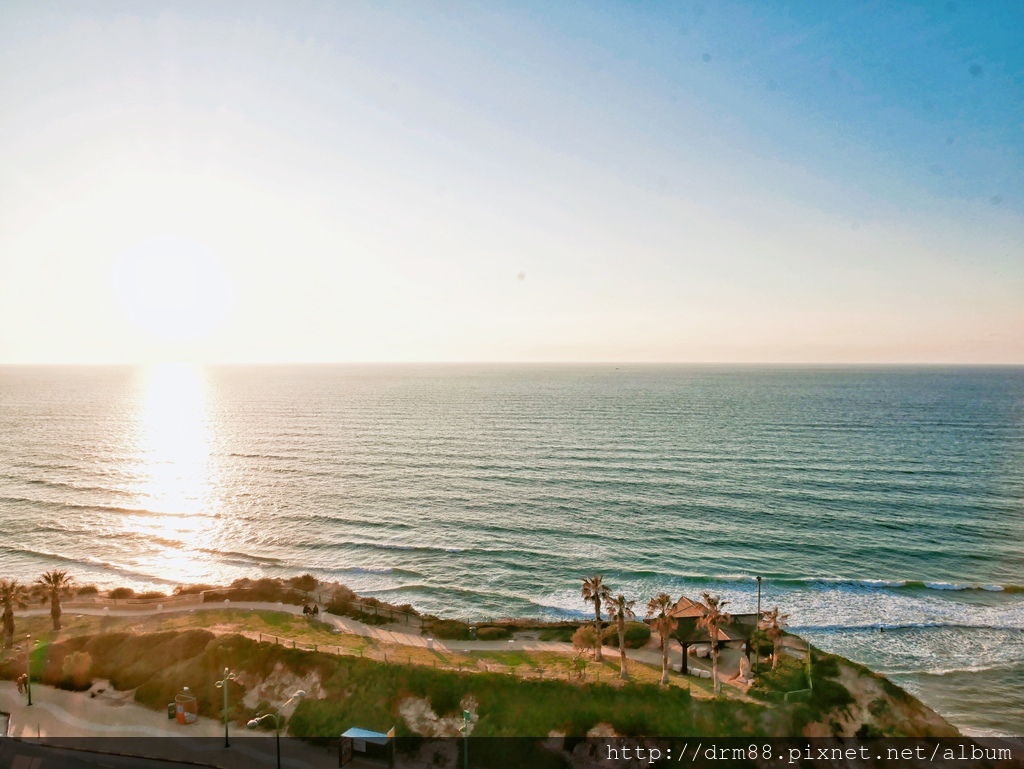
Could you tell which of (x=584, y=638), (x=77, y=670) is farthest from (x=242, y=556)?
(x=584, y=638)

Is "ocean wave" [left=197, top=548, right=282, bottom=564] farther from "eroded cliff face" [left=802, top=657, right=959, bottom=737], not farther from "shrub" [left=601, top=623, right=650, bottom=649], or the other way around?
"eroded cliff face" [left=802, top=657, right=959, bottom=737]

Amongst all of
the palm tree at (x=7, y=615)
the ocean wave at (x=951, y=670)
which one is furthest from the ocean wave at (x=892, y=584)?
the palm tree at (x=7, y=615)

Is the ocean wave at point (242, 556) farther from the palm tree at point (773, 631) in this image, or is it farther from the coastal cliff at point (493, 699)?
the palm tree at point (773, 631)

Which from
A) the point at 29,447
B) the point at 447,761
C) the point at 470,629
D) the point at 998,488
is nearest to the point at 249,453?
the point at 29,447

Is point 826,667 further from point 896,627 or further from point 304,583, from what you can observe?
point 304,583

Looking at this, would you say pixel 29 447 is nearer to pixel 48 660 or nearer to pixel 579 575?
pixel 48 660

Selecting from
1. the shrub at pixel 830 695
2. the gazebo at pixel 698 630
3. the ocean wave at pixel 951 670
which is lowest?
the ocean wave at pixel 951 670
